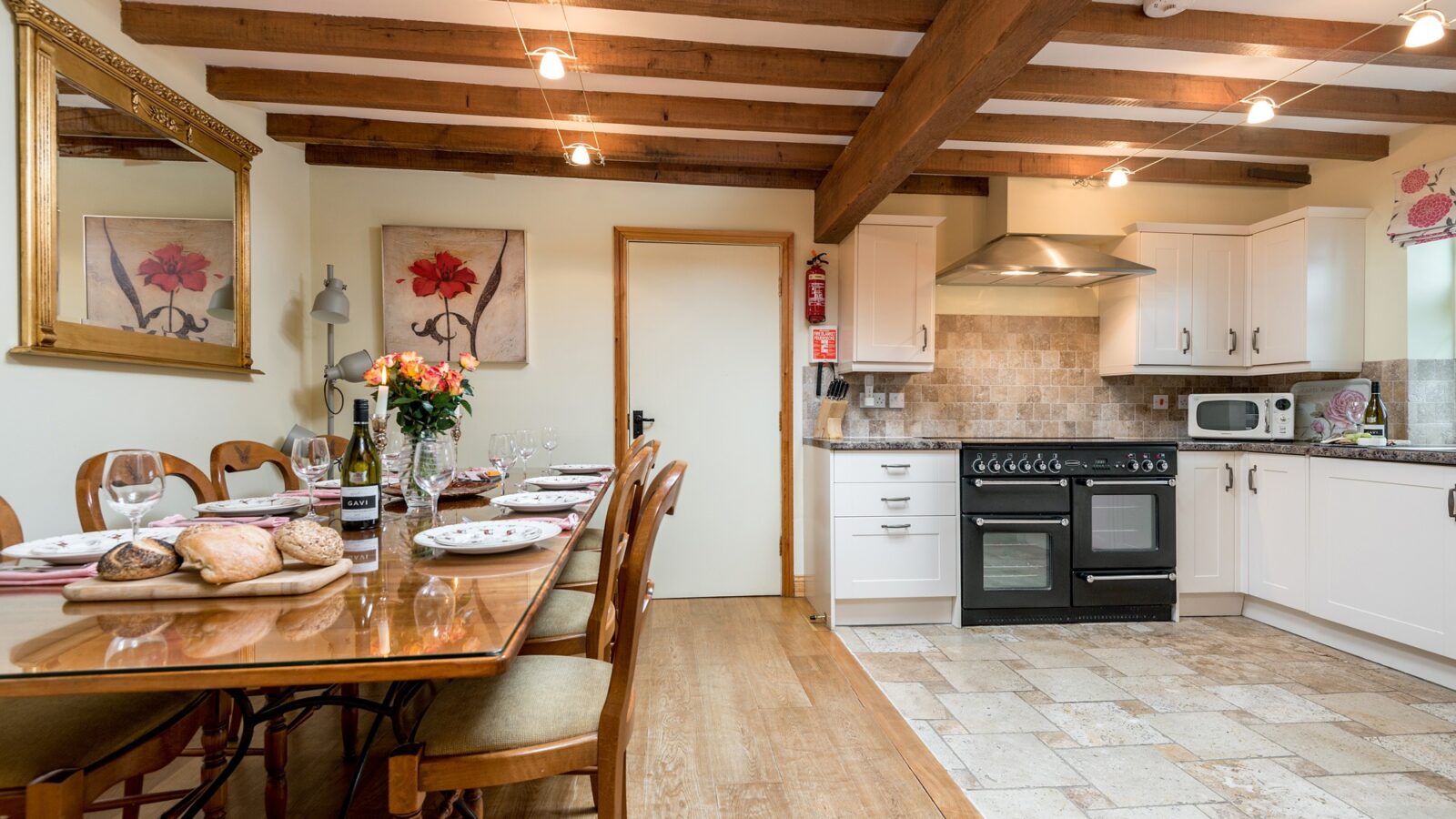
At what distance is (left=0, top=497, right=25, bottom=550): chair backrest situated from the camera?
49.4 inches

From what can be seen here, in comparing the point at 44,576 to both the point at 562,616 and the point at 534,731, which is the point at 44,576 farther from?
the point at 562,616

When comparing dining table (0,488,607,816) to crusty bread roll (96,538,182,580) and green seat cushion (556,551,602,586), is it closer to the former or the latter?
crusty bread roll (96,538,182,580)

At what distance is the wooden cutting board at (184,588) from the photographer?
94cm

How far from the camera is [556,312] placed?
365 cm

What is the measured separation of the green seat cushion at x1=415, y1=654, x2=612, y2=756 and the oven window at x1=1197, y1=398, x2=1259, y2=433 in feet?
12.0

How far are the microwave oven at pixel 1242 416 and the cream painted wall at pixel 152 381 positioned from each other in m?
4.78

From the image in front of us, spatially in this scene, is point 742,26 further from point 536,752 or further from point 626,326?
point 536,752

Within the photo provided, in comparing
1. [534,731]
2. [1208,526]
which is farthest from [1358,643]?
[534,731]

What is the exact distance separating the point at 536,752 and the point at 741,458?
2.75m

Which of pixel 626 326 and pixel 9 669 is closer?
pixel 9 669

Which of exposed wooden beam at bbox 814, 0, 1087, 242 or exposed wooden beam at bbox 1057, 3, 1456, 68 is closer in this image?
exposed wooden beam at bbox 814, 0, 1087, 242

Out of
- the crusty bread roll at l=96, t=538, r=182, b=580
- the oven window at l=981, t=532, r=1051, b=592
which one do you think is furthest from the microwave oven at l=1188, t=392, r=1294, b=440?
the crusty bread roll at l=96, t=538, r=182, b=580

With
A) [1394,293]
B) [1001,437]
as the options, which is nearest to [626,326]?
[1001,437]

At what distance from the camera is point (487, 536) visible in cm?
125
